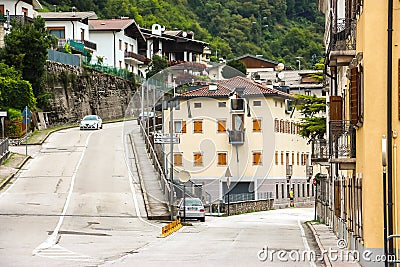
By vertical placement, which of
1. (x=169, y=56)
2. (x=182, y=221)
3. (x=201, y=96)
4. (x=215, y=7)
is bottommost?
(x=182, y=221)

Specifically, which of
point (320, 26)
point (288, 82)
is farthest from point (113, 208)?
point (320, 26)

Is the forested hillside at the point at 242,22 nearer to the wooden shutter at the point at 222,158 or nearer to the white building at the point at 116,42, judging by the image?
the white building at the point at 116,42

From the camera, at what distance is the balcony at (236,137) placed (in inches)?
2430

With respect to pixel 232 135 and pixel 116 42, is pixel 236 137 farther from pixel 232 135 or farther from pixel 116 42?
pixel 116 42

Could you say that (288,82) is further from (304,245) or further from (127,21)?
(304,245)

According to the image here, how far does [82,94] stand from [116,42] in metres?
24.3

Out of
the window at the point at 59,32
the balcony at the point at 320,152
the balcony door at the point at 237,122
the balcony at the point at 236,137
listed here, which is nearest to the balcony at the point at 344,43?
the balcony at the point at 320,152

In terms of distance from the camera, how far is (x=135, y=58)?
117188mm

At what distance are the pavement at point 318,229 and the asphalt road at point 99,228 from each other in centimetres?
50

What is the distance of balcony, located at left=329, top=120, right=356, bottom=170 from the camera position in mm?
25094

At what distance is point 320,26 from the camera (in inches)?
6294

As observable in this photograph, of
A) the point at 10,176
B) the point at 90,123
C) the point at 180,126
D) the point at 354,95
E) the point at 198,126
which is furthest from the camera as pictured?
the point at 90,123

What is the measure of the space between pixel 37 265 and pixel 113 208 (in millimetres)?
20674

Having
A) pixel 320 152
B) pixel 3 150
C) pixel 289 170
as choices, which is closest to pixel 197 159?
pixel 3 150
